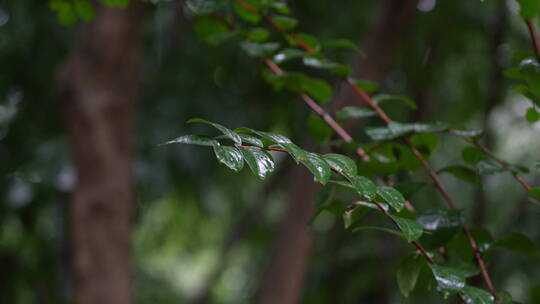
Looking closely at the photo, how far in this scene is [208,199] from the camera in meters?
1.59

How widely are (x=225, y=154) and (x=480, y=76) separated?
1.50 metres

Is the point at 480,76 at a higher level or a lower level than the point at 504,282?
higher

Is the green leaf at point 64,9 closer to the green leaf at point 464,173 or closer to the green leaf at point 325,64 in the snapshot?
the green leaf at point 325,64

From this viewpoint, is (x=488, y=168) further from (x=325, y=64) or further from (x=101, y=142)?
(x=101, y=142)

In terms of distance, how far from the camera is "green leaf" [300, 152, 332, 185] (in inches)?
11.6

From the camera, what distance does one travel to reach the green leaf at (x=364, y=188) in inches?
12.0

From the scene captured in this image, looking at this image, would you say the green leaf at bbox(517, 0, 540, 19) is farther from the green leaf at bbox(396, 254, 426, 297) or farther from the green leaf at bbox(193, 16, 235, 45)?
the green leaf at bbox(193, 16, 235, 45)

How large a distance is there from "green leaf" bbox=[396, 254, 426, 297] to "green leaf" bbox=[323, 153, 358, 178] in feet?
0.34

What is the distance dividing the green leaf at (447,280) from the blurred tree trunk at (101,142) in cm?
94

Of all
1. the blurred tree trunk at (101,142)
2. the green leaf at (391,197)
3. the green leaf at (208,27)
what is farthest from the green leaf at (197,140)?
the blurred tree trunk at (101,142)

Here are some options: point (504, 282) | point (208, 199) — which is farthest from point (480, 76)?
point (208, 199)

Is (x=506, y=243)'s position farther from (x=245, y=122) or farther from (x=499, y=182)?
(x=499, y=182)

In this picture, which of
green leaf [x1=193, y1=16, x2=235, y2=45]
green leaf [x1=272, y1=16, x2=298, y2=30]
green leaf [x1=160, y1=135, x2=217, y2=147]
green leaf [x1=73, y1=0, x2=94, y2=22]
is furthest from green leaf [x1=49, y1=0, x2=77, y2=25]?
green leaf [x1=160, y1=135, x2=217, y2=147]

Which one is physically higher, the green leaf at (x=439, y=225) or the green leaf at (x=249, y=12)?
the green leaf at (x=249, y=12)
